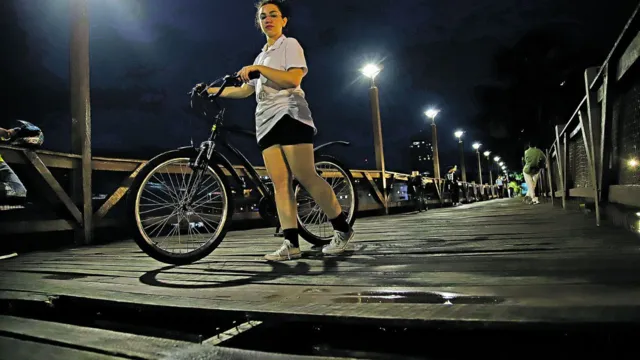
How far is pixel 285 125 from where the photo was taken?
242 centimetres

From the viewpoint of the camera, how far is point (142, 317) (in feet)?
5.12

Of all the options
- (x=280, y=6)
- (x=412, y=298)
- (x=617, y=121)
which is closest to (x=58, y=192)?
(x=280, y=6)

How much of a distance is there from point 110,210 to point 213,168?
310 cm

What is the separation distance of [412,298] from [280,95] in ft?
5.27

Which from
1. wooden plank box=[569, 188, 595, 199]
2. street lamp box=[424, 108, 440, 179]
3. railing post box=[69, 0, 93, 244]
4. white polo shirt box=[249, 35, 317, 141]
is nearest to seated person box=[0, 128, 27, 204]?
railing post box=[69, 0, 93, 244]

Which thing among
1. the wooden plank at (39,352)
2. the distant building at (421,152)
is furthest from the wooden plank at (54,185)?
the distant building at (421,152)

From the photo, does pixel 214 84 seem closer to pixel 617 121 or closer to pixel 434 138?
pixel 617 121

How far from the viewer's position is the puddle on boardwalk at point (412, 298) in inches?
45.8

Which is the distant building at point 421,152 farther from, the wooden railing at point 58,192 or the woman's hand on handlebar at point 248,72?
the woman's hand on handlebar at point 248,72

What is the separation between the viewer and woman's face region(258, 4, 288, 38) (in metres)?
2.54

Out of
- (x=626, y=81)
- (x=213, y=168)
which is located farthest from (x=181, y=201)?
(x=626, y=81)

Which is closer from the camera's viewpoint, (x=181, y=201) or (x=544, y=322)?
(x=544, y=322)

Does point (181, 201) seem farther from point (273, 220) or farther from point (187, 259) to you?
point (273, 220)

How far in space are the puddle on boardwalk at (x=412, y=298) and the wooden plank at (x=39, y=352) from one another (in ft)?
2.35
